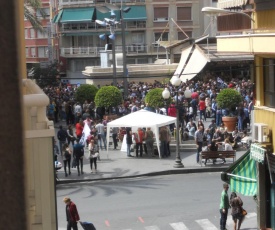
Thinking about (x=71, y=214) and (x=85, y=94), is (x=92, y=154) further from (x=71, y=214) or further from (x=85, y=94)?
(x=85, y=94)

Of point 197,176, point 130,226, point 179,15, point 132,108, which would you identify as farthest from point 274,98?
point 179,15

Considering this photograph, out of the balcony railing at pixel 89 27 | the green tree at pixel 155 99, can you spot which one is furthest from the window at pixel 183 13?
the green tree at pixel 155 99

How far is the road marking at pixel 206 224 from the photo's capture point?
18.9 metres

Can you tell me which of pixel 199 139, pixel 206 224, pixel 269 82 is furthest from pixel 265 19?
pixel 199 139

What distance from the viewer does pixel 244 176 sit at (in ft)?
61.9

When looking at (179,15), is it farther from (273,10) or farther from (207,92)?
(273,10)

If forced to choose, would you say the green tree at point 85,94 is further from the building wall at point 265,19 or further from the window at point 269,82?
the building wall at point 265,19

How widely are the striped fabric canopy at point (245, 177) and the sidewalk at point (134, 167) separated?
8464 millimetres

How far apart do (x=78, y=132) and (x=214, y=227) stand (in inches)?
587

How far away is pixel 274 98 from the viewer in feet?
60.2

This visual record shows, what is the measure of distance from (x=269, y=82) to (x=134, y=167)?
34.8 ft

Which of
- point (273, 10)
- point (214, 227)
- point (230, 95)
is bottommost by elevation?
point (214, 227)

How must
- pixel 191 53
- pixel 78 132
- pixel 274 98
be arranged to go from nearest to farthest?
1. pixel 274 98
2. pixel 78 132
3. pixel 191 53

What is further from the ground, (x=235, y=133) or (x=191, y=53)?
(x=191, y=53)
